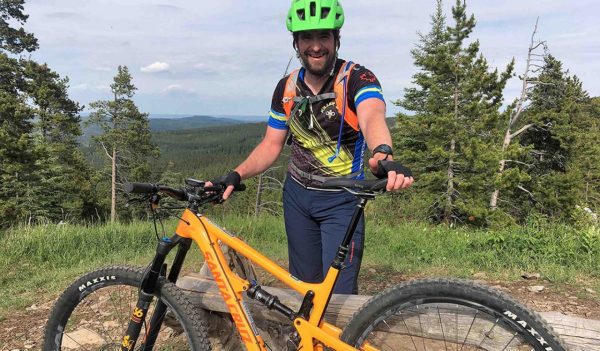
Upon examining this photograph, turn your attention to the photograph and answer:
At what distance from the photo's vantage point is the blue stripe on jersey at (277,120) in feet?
10.2

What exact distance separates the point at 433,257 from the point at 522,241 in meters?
1.31

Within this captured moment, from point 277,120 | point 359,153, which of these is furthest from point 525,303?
point 277,120

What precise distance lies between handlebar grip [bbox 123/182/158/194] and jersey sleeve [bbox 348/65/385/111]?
140cm

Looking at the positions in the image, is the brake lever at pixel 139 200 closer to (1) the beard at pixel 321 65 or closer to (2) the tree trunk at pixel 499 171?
(1) the beard at pixel 321 65

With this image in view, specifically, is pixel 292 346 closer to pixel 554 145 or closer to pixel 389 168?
pixel 389 168

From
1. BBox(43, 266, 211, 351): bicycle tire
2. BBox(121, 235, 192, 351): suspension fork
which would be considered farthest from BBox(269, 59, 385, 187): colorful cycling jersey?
BBox(43, 266, 211, 351): bicycle tire

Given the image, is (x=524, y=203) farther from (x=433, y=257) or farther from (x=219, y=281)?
(x=219, y=281)

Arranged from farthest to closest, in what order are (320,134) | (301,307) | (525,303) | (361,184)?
(525,303) → (320,134) → (301,307) → (361,184)

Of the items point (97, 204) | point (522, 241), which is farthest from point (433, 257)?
point (97, 204)

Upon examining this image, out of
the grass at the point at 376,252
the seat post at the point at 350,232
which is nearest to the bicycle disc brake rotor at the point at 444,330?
the seat post at the point at 350,232

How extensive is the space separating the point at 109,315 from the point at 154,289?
1.57 metres

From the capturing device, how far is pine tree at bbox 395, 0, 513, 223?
24406 millimetres

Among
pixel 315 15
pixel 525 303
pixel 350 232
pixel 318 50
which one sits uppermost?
pixel 315 15

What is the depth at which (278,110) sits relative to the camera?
310cm
